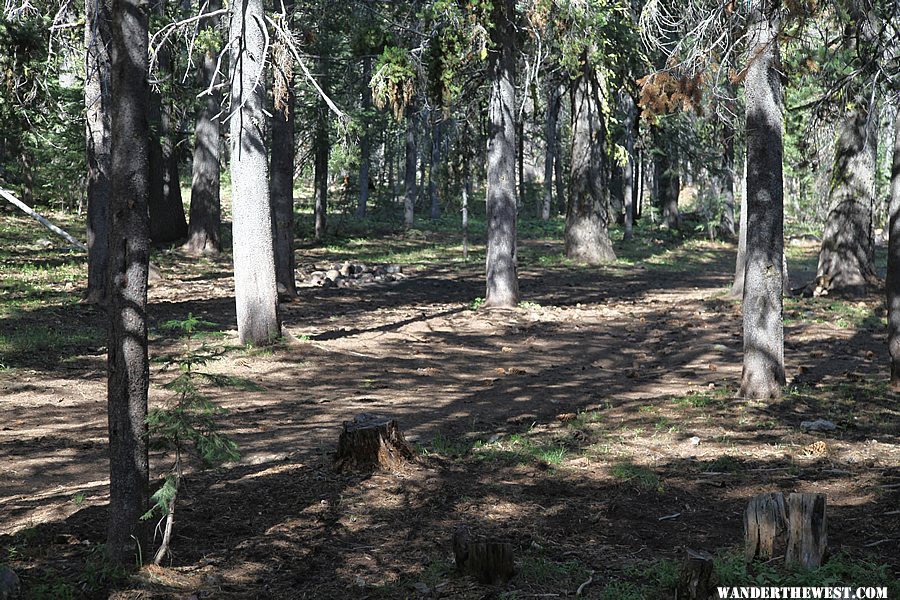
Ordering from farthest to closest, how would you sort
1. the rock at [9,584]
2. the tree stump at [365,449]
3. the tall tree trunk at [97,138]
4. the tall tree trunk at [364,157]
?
the tall tree trunk at [364,157] → the tall tree trunk at [97,138] → the tree stump at [365,449] → the rock at [9,584]

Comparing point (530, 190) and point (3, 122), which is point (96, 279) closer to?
point (3, 122)

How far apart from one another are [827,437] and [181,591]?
5950 millimetres

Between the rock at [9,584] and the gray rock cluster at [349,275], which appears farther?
the gray rock cluster at [349,275]


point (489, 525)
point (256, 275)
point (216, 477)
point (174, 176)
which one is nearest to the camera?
point (489, 525)

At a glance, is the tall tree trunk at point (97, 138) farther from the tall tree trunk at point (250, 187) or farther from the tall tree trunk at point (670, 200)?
the tall tree trunk at point (670, 200)

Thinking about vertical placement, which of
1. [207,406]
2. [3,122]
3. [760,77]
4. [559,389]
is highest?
[3,122]

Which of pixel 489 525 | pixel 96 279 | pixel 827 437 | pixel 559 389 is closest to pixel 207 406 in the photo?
pixel 489 525

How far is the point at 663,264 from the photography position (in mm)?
26219

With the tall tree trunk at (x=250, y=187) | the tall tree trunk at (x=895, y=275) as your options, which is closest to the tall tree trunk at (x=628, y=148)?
the tall tree trunk at (x=250, y=187)

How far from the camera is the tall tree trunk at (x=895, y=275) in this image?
30.3 ft

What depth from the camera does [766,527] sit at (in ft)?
15.9

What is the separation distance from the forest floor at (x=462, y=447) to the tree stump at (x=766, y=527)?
17 centimetres

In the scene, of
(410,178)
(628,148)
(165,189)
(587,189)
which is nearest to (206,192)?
(165,189)

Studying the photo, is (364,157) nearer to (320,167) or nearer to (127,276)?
(320,167)
